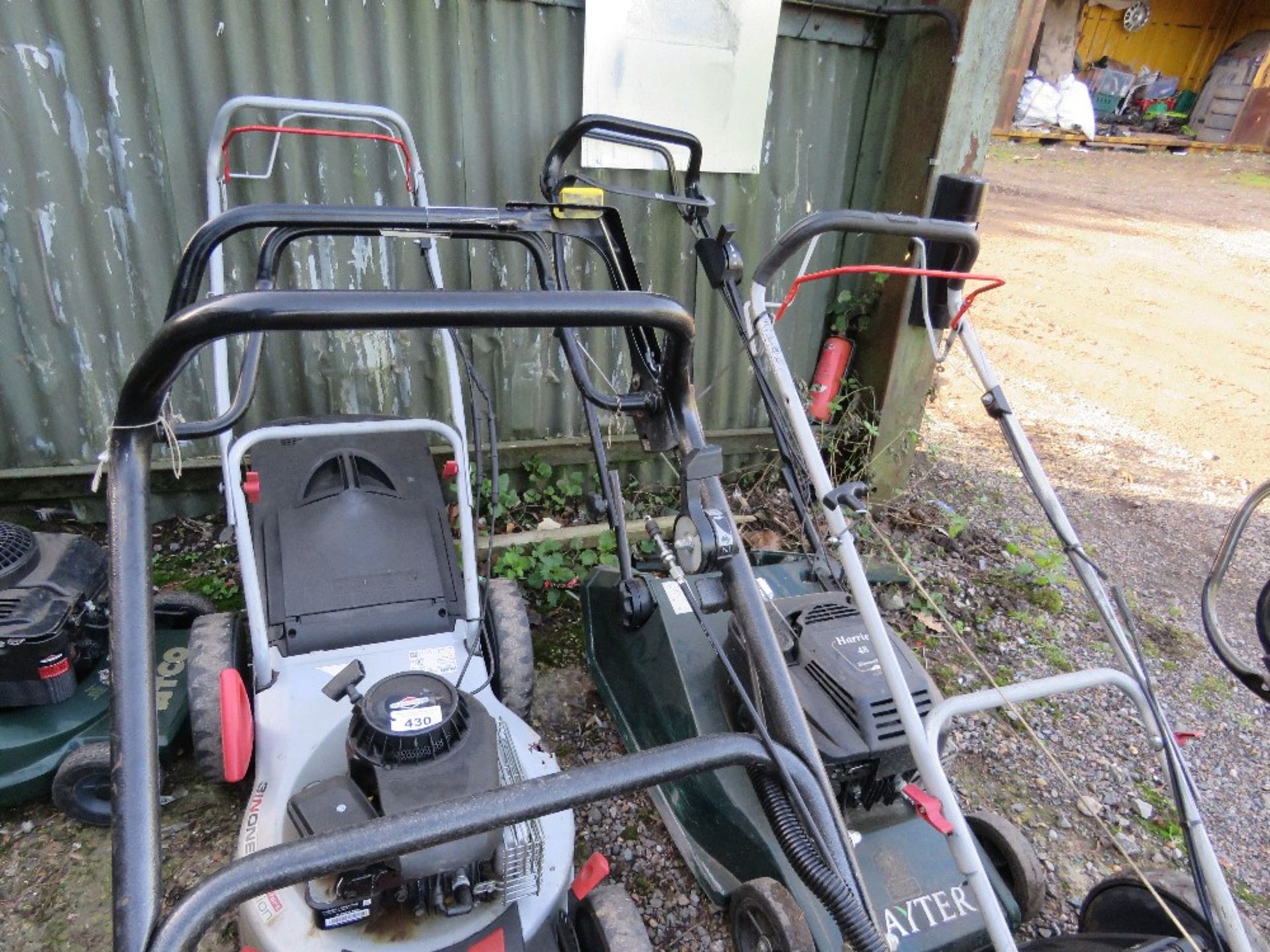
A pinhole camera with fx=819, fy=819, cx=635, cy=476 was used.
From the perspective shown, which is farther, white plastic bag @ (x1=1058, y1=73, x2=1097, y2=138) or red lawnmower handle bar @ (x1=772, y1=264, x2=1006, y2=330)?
white plastic bag @ (x1=1058, y1=73, x2=1097, y2=138)

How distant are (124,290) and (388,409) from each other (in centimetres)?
82

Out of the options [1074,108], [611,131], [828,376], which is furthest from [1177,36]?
[611,131]

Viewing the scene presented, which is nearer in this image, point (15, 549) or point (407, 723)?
point (407, 723)

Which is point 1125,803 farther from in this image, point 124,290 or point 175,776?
point 124,290

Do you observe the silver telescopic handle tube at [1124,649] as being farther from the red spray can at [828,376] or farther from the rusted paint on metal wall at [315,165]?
the rusted paint on metal wall at [315,165]

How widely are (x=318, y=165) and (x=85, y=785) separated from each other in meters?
→ 1.72

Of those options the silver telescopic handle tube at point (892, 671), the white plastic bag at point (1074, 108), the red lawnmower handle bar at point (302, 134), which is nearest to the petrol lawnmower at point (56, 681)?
the red lawnmower handle bar at point (302, 134)

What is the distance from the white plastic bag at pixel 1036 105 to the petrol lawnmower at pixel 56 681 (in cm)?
1335

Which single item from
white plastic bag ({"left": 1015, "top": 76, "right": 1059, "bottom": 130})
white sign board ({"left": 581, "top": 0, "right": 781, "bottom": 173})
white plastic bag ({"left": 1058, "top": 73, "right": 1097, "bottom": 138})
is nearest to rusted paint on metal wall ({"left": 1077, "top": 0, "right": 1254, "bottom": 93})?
white plastic bag ({"left": 1058, "top": 73, "right": 1097, "bottom": 138})

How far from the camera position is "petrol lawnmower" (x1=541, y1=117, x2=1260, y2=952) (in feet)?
4.26

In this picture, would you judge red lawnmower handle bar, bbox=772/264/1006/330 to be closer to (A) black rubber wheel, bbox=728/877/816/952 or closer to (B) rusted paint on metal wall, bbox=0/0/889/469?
(A) black rubber wheel, bbox=728/877/816/952

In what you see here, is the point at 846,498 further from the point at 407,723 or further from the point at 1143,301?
the point at 1143,301

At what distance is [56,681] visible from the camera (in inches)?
68.2

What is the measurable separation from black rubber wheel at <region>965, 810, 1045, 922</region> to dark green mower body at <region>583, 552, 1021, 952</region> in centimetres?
4
